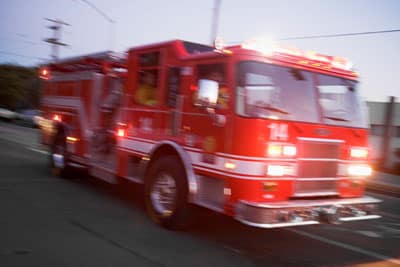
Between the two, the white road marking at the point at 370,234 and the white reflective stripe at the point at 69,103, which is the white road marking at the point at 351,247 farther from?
the white reflective stripe at the point at 69,103

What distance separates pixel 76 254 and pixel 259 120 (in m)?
2.59

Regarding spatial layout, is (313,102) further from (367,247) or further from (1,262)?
(1,262)

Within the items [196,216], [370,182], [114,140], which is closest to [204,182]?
[196,216]

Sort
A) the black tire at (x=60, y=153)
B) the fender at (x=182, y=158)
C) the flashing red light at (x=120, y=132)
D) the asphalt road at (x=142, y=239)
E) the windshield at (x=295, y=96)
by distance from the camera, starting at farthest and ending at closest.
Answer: the black tire at (x=60, y=153) → the flashing red light at (x=120, y=132) → the fender at (x=182, y=158) → the windshield at (x=295, y=96) → the asphalt road at (x=142, y=239)

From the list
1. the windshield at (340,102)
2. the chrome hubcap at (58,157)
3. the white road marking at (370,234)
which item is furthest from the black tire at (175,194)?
the chrome hubcap at (58,157)

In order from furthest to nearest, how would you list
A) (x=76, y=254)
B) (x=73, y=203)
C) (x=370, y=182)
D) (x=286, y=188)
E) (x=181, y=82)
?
(x=370, y=182), (x=73, y=203), (x=181, y=82), (x=286, y=188), (x=76, y=254)

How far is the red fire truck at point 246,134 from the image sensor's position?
6.05 m

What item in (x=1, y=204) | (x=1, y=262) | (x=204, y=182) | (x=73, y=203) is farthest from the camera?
(x=73, y=203)

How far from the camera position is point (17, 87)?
53.3 metres

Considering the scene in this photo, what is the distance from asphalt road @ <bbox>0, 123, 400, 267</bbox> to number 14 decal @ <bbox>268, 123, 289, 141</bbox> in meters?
1.45

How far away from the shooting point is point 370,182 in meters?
15.6

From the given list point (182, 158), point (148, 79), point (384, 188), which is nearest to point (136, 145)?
point (148, 79)

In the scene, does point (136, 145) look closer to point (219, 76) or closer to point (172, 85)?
point (172, 85)

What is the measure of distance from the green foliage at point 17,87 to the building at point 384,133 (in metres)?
40.9
